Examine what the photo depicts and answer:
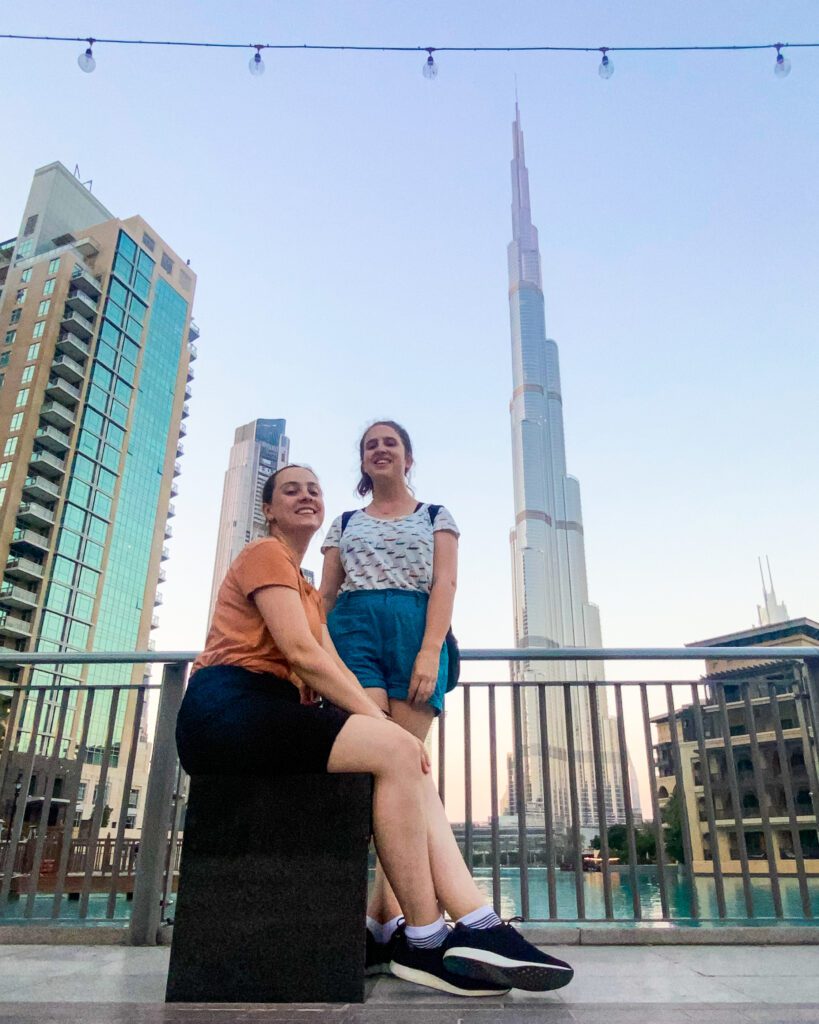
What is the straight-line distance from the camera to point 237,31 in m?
4.55

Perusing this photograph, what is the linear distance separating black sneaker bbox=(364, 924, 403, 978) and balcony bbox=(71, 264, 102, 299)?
4894 cm

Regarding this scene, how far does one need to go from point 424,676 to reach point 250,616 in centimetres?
48

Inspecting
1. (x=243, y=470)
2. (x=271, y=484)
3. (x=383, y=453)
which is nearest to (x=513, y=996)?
(x=271, y=484)

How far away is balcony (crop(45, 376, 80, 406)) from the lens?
40.5 meters

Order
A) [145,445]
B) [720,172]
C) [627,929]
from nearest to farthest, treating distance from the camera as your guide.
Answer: [627,929] < [720,172] < [145,445]

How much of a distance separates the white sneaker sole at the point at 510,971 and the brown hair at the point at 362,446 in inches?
53.1

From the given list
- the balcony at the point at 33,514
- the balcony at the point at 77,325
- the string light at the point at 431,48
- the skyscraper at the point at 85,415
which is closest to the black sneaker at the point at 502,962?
the string light at the point at 431,48

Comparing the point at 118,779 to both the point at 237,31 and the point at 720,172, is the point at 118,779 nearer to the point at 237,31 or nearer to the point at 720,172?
the point at 237,31

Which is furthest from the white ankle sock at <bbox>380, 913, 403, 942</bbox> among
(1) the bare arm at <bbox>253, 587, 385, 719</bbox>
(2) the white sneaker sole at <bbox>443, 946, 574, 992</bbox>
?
(1) the bare arm at <bbox>253, 587, 385, 719</bbox>

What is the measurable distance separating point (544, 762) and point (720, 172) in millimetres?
20523

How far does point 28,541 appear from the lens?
37.7m

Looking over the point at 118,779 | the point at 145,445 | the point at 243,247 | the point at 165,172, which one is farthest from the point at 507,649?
the point at 145,445

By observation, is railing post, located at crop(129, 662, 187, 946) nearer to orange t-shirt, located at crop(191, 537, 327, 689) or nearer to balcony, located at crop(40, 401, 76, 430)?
orange t-shirt, located at crop(191, 537, 327, 689)

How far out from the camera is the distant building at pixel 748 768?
2.42 meters
